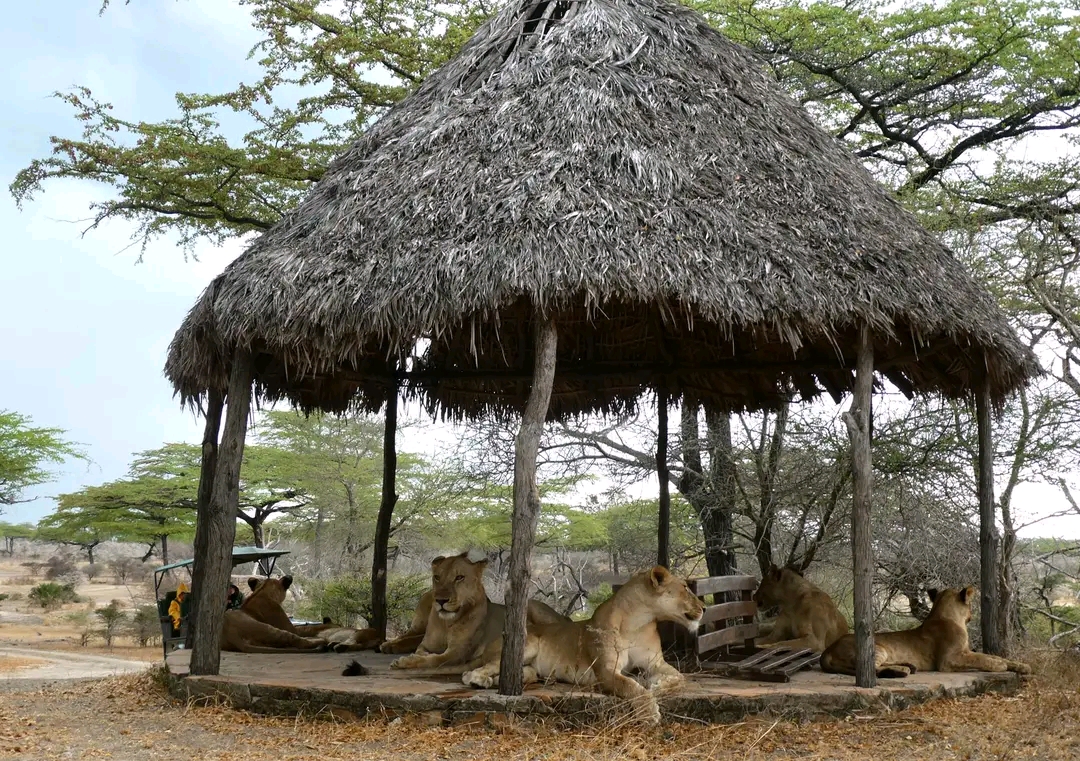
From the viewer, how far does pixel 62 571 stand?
121 feet

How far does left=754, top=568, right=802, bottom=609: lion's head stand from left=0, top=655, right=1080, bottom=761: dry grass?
5.64 feet

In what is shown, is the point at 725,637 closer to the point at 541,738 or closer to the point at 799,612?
the point at 799,612

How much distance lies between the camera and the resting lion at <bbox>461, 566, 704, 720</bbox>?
269 inches

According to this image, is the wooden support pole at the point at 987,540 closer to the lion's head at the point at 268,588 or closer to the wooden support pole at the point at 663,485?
the wooden support pole at the point at 663,485

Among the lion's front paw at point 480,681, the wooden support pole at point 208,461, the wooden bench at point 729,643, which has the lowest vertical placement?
the lion's front paw at point 480,681

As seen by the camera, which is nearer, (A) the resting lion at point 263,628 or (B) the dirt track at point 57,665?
(A) the resting lion at point 263,628

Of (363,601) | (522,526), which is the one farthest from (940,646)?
(363,601)


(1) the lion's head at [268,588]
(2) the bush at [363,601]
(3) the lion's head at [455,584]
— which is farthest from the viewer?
(2) the bush at [363,601]

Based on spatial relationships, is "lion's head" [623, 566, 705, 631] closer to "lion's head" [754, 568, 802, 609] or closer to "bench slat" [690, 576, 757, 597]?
"bench slat" [690, 576, 757, 597]

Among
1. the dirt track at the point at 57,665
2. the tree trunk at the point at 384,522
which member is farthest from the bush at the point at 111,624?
the tree trunk at the point at 384,522

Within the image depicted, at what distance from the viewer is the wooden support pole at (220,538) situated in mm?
7582

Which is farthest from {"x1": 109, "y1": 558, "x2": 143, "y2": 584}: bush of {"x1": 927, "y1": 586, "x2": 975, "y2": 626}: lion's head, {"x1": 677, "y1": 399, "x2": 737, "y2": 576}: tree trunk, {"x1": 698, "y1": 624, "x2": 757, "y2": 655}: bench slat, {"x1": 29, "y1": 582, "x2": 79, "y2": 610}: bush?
{"x1": 927, "y1": 586, "x2": 975, "y2": 626}: lion's head

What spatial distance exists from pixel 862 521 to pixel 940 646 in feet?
5.10

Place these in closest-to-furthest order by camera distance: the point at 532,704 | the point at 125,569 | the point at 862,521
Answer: the point at 532,704
the point at 862,521
the point at 125,569
